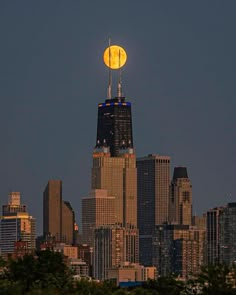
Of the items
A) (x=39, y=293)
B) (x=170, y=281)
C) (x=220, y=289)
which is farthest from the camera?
(x=170, y=281)

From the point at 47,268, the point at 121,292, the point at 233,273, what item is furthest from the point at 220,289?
the point at 47,268

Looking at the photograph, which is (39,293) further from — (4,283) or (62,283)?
(62,283)

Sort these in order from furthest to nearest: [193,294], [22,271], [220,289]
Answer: [22,271]
[193,294]
[220,289]

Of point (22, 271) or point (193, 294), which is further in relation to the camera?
point (22, 271)

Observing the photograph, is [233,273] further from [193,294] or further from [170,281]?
[170,281]

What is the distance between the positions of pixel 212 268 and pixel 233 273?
57.1 inches

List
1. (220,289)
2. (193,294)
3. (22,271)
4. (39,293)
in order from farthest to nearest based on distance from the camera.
→ (22,271)
(193,294)
(220,289)
(39,293)

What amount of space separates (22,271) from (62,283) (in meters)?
5.21

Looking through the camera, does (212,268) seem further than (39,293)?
Yes

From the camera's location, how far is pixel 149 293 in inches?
4663

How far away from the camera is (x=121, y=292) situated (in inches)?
4601

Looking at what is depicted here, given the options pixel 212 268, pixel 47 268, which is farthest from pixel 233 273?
pixel 47 268

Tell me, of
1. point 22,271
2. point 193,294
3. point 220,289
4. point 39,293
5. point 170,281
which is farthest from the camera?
point 170,281

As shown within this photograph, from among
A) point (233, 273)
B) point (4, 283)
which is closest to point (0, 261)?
point (4, 283)
